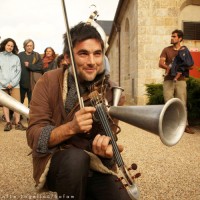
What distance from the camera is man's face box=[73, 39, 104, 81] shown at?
Answer: 76.6 inches

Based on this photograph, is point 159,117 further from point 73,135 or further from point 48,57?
point 48,57

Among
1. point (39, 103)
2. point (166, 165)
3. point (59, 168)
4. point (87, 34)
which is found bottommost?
point (166, 165)

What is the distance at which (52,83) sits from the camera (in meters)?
2.04

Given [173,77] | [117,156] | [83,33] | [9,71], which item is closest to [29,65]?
[9,71]

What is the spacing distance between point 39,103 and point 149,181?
1.84 metres

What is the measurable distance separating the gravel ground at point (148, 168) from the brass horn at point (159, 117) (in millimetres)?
1551

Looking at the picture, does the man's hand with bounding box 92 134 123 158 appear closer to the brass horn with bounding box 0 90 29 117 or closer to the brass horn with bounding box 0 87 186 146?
the brass horn with bounding box 0 87 186 146

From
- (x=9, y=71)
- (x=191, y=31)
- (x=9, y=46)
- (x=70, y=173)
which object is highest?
(x=191, y=31)

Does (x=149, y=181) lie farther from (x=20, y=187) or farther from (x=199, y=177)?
(x=20, y=187)

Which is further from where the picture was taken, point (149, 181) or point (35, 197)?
point (149, 181)

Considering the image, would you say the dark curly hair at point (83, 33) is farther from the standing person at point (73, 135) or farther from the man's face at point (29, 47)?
the man's face at point (29, 47)

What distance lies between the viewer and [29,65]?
687 centimetres

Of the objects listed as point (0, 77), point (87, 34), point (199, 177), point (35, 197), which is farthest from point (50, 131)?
point (0, 77)

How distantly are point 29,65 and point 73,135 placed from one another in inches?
211
